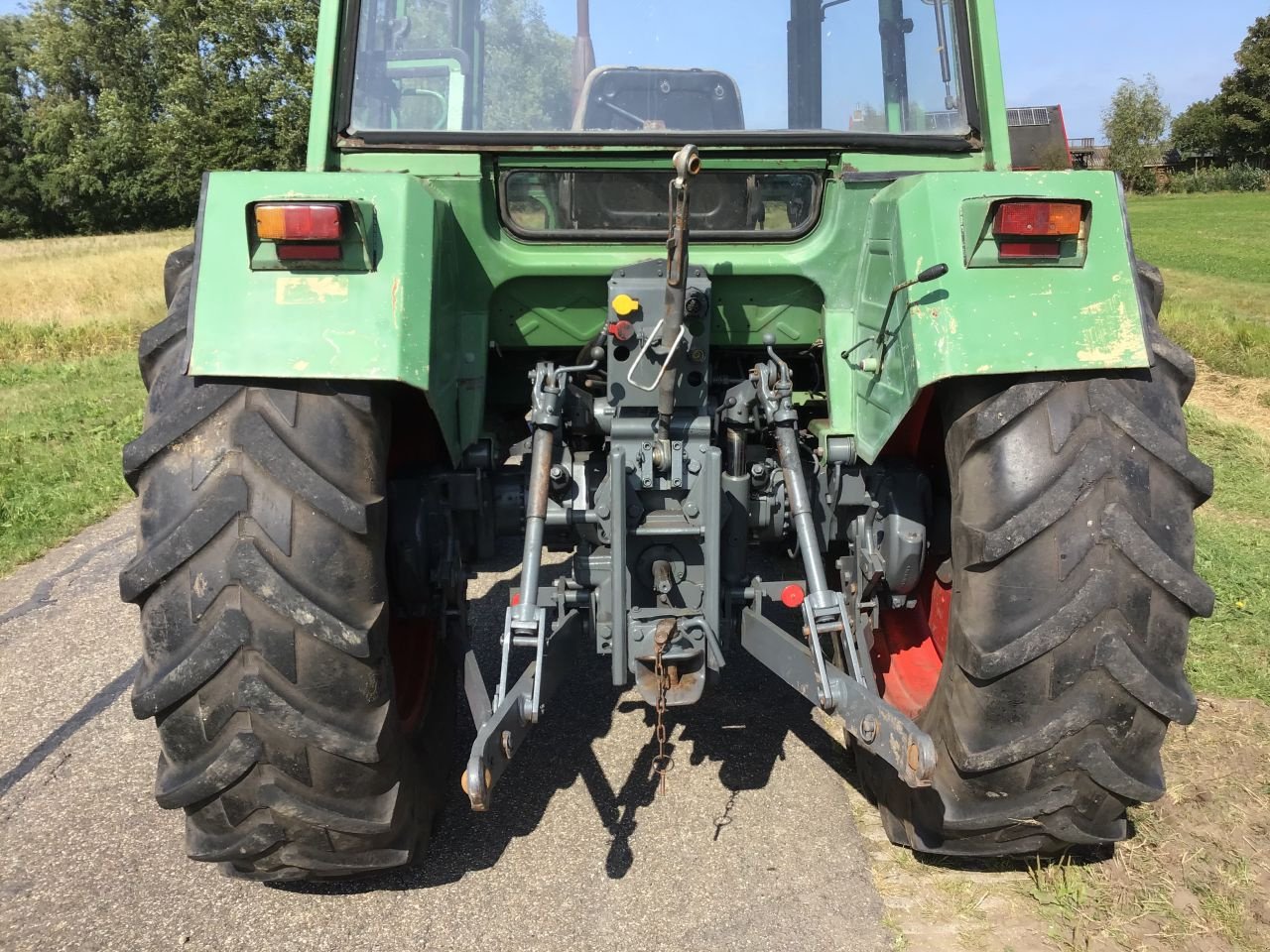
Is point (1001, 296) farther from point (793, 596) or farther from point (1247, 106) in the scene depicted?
point (1247, 106)

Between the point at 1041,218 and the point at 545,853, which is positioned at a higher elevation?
the point at 1041,218

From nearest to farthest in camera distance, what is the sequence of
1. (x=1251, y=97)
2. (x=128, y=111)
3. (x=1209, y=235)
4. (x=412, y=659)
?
(x=412, y=659)
(x=1209, y=235)
(x=128, y=111)
(x=1251, y=97)

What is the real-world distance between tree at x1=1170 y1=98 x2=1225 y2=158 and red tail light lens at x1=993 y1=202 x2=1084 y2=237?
233 feet

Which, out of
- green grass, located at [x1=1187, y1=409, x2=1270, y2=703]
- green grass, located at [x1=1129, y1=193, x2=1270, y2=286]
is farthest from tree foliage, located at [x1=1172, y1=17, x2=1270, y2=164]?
green grass, located at [x1=1187, y1=409, x2=1270, y2=703]

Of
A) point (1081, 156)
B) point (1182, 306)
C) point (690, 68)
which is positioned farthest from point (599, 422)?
point (1081, 156)

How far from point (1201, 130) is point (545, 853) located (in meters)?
76.6

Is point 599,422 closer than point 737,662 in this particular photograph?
Yes

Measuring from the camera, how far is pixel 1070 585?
2.15 metres

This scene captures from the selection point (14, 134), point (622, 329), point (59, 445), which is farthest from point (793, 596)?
point (14, 134)

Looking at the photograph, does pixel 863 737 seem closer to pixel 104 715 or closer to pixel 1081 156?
pixel 104 715

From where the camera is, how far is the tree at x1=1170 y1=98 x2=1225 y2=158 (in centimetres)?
6169

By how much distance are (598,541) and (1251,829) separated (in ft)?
6.82

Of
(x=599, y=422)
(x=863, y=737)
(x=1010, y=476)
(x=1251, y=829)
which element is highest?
(x=599, y=422)

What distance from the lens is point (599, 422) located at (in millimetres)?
2867
